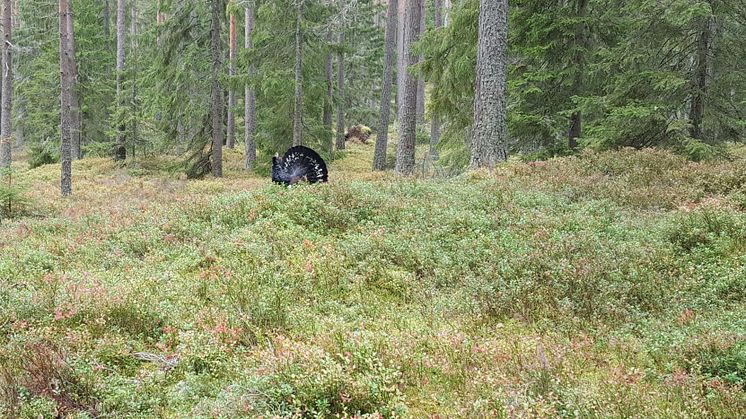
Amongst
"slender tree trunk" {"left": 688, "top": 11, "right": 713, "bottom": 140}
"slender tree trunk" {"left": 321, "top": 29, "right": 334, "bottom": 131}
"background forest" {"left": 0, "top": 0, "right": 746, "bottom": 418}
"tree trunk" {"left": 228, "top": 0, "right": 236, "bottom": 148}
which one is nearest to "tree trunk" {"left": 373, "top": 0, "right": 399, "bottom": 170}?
"slender tree trunk" {"left": 321, "top": 29, "right": 334, "bottom": 131}

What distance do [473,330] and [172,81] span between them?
22577 mm

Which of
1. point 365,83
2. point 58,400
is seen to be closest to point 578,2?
point 58,400

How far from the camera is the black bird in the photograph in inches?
596

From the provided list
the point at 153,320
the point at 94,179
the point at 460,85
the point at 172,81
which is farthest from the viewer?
the point at 172,81

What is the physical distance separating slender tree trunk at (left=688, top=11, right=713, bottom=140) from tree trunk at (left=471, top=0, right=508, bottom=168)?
433 cm

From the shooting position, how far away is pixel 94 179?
22.1 meters

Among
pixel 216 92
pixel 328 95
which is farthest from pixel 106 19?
pixel 328 95

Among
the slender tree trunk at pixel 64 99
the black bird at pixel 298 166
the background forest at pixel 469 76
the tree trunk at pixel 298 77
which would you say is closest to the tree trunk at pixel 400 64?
the background forest at pixel 469 76

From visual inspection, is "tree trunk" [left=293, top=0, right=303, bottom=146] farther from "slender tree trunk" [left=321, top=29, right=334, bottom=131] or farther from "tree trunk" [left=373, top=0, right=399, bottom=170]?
"tree trunk" [left=373, top=0, right=399, bottom=170]

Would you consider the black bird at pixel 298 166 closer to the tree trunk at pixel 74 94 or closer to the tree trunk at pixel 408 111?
the tree trunk at pixel 408 111

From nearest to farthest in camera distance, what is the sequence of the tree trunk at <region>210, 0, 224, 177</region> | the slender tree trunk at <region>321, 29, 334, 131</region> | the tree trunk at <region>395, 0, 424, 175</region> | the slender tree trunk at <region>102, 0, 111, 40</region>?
the tree trunk at <region>395, 0, 424, 175</region>, the tree trunk at <region>210, 0, 224, 177</region>, the slender tree trunk at <region>321, 29, 334, 131</region>, the slender tree trunk at <region>102, 0, 111, 40</region>

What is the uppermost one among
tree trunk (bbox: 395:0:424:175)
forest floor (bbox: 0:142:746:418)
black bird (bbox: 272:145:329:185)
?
tree trunk (bbox: 395:0:424:175)

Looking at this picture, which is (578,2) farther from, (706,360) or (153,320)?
(153,320)

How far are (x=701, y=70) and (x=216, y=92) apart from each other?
16586 mm
